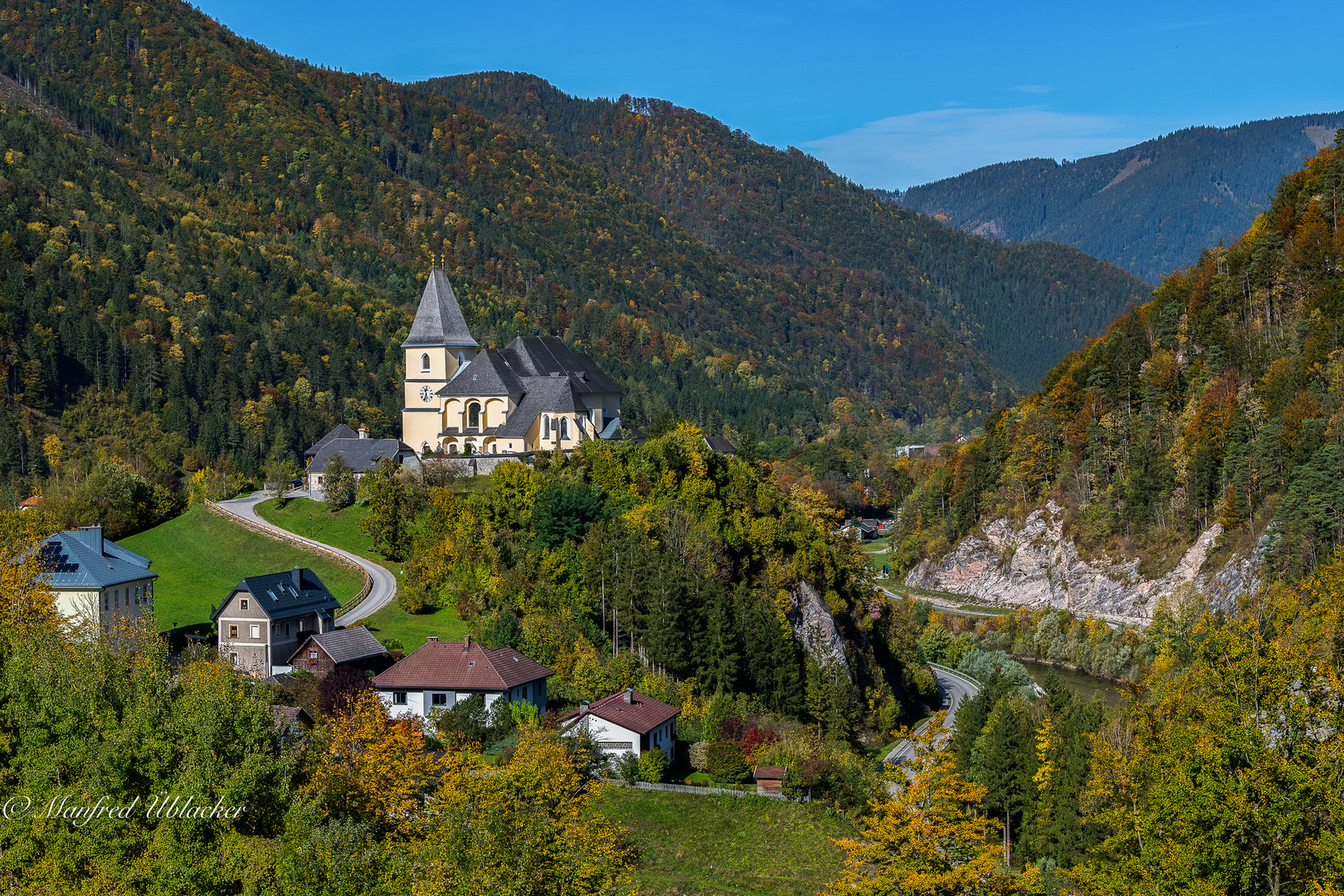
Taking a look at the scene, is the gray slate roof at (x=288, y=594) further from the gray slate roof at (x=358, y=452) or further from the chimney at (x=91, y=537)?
the gray slate roof at (x=358, y=452)

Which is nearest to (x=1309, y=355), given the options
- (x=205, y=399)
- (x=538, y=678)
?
(x=538, y=678)

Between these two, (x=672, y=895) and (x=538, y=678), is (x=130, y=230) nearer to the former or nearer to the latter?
(x=538, y=678)

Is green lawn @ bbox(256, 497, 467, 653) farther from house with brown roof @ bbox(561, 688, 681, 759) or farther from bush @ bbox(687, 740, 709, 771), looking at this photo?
bush @ bbox(687, 740, 709, 771)

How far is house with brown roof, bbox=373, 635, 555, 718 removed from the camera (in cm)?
5050

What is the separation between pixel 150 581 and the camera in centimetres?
5906

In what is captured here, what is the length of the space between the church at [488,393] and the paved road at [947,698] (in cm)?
2752

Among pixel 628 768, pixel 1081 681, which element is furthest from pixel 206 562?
pixel 1081 681

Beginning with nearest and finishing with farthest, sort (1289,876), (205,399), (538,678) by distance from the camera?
1. (1289,876)
2. (538,678)
3. (205,399)

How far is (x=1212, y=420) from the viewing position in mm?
103312

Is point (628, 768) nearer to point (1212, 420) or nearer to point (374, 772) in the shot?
point (374, 772)

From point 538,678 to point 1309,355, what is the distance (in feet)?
243

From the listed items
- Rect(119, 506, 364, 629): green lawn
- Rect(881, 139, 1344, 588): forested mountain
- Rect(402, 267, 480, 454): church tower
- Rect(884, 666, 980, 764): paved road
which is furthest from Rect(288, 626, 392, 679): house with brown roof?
Rect(881, 139, 1344, 588): forested mountain

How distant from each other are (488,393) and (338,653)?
33017 millimetres

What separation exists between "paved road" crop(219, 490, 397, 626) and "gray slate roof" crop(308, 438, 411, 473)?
255 cm
